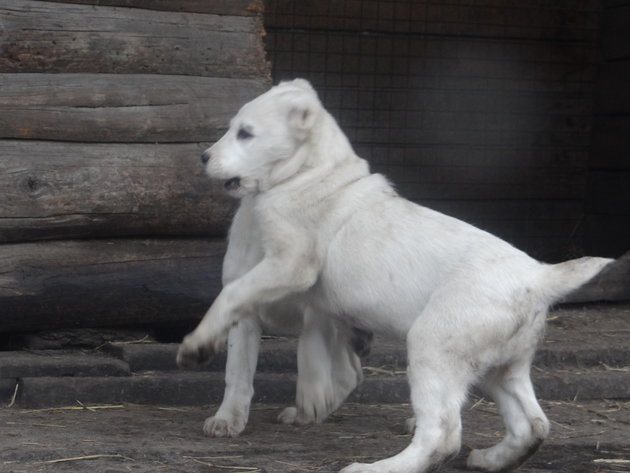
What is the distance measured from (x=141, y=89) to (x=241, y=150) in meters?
1.40

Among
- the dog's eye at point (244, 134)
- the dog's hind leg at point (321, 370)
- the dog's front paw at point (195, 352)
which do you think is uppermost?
the dog's eye at point (244, 134)

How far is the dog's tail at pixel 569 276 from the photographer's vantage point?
4406 millimetres

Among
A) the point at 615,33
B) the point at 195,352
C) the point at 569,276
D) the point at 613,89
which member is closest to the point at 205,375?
the point at 195,352

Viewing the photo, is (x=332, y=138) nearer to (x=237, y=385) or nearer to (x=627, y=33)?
(x=237, y=385)

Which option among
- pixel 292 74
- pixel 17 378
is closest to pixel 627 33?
pixel 292 74

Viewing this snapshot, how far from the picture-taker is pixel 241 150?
5.06 m

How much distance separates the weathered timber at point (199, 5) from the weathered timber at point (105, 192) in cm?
76

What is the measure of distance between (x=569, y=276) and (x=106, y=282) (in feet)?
9.04

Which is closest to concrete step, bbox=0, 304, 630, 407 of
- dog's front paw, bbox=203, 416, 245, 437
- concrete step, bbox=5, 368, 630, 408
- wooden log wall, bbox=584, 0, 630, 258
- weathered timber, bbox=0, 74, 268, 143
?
concrete step, bbox=5, 368, 630, 408

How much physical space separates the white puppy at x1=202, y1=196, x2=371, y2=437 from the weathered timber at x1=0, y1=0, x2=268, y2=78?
1.28 m

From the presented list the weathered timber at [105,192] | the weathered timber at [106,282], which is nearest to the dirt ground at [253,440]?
the weathered timber at [106,282]

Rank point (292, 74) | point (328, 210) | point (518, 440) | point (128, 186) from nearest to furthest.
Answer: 1. point (518, 440)
2. point (328, 210)
3. point (128, 186)
4. point (292, 74)

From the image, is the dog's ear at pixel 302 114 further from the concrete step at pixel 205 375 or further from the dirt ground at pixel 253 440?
the concrete step at pixel 205 375

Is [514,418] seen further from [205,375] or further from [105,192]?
[105,192]
